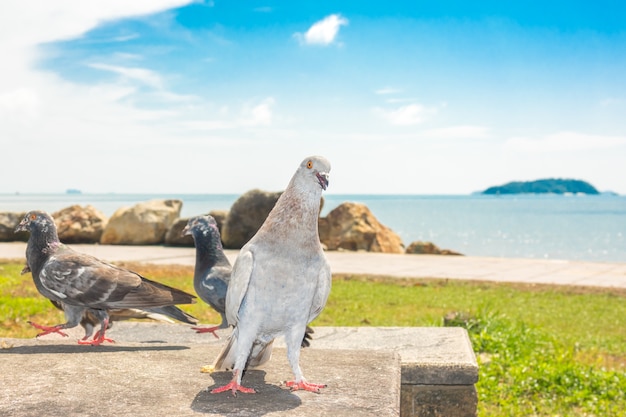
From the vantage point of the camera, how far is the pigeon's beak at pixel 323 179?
3179mm

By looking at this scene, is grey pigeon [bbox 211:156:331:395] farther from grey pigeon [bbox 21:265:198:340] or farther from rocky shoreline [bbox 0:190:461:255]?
rocky shoreline [bbox 0:190:461:255]

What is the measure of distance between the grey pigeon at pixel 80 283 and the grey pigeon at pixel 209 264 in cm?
18

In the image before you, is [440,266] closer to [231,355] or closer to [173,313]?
[173,313]

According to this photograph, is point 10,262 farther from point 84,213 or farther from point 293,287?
point 293,287

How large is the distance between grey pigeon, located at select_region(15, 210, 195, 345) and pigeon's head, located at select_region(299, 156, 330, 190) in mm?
1407

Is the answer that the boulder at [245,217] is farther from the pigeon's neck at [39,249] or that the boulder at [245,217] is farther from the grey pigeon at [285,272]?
the grey pigeon at [285,272]

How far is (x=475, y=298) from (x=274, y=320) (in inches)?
332

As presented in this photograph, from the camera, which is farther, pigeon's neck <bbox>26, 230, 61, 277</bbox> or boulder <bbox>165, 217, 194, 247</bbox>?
boulder <bbox>165, 217, 194, 247</bbox>

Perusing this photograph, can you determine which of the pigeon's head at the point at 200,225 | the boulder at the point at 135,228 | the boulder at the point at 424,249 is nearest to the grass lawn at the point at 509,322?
the pigeon's head at the point at 200,225

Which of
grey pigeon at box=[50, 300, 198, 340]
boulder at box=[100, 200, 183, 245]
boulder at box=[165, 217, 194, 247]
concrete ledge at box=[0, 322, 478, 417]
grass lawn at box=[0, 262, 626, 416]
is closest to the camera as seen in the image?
concrete ledge at box=[0, 322, 478, 417]

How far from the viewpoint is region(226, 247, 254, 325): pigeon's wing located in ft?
10.7

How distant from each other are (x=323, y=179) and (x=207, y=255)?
64.3 inches

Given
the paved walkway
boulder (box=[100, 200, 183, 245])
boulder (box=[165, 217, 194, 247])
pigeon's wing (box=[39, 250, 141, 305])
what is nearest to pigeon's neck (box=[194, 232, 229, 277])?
pigeon's wing (box=[39, 250, 141, 305])

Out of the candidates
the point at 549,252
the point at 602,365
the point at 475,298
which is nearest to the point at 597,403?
the point at 602,365
